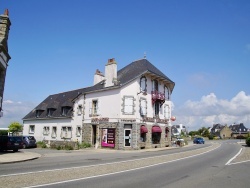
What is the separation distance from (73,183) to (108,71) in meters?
24.0

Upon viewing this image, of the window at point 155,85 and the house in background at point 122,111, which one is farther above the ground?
the window at point 155,85

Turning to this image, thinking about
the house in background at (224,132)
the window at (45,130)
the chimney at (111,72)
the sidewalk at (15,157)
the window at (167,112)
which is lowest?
the house in background at (224,132)

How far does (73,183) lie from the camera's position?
8453 mm

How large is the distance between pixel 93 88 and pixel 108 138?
23.8 ft

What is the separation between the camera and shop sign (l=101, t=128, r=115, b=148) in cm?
2989

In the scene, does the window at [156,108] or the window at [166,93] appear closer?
the window at [156,108]

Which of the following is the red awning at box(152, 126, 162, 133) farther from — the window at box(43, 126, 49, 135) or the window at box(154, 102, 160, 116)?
the window at box(43, 126, 49, 135)

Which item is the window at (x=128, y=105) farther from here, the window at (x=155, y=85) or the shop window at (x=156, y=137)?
the shop window at (x=156, y=137)

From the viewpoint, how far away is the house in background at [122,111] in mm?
29641

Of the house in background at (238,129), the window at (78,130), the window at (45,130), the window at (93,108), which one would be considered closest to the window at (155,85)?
the window at (93,108)

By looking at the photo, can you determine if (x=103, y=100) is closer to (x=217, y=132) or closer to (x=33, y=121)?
(x=33, y=121)

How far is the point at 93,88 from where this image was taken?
3397 centimetres

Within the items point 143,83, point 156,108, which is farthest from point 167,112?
point 143,83

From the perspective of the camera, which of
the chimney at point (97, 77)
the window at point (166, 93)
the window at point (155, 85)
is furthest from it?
the window at point (166, 93)
